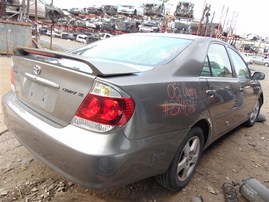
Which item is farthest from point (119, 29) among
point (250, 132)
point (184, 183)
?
point (184, 183)

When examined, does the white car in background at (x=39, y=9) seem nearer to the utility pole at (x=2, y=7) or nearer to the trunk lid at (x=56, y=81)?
the utility pole at (x=2, y=7)

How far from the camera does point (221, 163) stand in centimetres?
330

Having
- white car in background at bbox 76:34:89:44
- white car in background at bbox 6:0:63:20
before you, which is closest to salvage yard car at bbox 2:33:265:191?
white car in background at bbox 6:0:63:20

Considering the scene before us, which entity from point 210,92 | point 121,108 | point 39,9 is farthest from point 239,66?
point 39,9

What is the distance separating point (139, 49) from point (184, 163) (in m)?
1.20

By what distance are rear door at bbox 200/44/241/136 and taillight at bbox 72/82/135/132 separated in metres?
1.06

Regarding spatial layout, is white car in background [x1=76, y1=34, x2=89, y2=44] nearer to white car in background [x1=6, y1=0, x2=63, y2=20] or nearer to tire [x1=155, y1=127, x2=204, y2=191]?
white car in background [x1=6, y1=0, x2=63, y2=20]

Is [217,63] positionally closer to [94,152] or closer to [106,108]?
[106,108]

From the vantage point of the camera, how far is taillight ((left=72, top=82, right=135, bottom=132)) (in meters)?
1.72

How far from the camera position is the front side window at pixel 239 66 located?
3587mm

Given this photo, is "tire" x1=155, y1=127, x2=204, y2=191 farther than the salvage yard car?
Yes

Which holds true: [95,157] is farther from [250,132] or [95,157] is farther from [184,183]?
[250,132]

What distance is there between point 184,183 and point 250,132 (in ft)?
→ 8.64

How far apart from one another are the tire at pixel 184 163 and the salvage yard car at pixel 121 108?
0.4 inches
